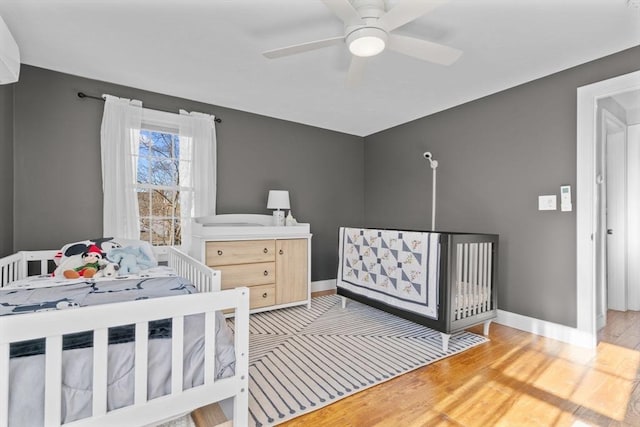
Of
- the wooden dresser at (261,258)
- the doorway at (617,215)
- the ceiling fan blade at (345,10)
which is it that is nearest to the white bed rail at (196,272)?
the wooden dresser at (261,258)

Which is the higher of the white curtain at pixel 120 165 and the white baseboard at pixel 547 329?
the white curtain at pixel 120 165

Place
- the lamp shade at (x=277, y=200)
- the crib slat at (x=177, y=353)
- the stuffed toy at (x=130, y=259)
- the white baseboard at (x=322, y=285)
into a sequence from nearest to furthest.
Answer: the crib slat at (x=177, y=353)
the stuffed toy at (x=130, y=259)
the lamp shade at (x=277, y=200)
the white baseboard at (x=322, y=285)

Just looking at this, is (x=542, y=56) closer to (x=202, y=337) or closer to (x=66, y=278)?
(x=202, y=337)

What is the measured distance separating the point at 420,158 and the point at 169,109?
110 inches

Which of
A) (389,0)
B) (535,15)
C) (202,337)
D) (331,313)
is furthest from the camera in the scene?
(331,313)

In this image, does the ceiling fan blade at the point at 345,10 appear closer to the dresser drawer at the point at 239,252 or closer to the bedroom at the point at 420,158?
the bedroom at the point at 420,158

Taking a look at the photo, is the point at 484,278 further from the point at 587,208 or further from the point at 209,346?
the point at 209,346

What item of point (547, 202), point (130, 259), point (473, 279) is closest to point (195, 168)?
point (130, 259)

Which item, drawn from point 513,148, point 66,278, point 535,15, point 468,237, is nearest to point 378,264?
point 468,237

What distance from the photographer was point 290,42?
7.15ft

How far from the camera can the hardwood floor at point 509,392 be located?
59.1 inches

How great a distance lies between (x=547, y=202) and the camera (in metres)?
2.58

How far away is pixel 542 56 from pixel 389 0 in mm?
1400

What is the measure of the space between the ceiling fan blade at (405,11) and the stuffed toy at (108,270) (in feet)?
7.25
